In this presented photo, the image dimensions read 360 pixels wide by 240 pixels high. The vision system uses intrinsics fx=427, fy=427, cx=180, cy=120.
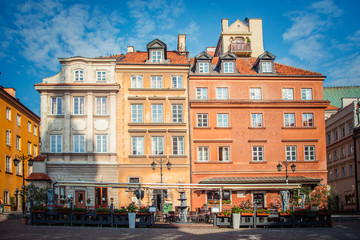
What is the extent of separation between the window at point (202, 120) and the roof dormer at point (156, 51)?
6.29m

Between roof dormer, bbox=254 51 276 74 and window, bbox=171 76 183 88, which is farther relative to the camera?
roof dormer, bbox=254 51 276 74

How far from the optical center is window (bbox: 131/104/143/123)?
1531 inches

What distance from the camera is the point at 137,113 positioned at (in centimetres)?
3894

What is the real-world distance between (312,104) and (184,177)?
45.4ft

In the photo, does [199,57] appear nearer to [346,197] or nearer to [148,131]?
[148,131]

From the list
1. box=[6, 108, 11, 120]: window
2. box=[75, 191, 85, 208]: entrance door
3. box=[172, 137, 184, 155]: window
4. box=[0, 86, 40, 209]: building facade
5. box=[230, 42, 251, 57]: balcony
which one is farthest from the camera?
box=[230, 42, 251, 57]: balcony

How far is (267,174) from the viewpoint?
127ft

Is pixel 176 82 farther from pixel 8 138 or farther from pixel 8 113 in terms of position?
pixel 8 138

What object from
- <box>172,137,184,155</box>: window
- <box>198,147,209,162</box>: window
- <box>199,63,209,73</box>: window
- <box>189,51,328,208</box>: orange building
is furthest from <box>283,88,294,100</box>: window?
<box>172,137,184,155</box>: window

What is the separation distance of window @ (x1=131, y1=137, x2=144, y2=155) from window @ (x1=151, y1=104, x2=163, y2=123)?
2.14 metres

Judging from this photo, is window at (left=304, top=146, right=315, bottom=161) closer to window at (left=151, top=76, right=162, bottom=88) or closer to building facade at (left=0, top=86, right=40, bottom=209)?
window at (left=151, top=76, right=162, bottom=88)

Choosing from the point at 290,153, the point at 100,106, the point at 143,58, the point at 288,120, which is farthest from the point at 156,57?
the point at 290,153

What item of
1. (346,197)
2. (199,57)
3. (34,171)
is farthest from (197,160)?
(346,197)

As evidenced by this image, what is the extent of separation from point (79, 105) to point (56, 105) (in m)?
2.05
